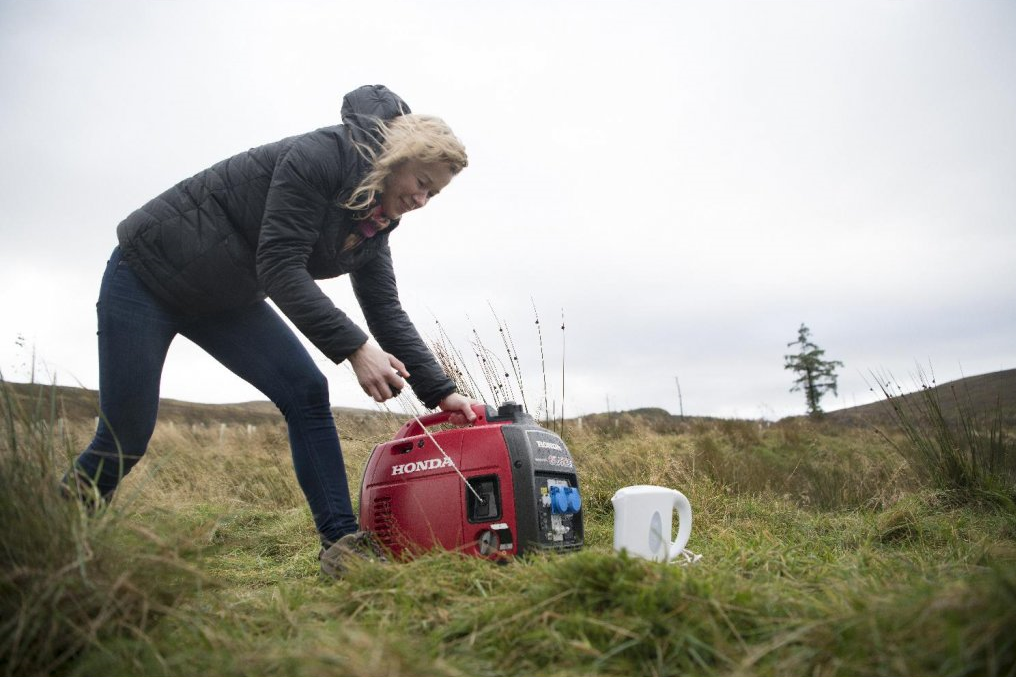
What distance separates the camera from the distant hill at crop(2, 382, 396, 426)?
1.79 m

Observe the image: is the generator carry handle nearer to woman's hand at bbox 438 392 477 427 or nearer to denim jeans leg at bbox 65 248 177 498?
woman's hand at bbox 438 392 477 427

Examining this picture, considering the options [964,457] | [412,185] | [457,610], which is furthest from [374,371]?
[964,457]

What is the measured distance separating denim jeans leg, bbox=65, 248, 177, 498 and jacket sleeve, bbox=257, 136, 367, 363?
49 centimetres

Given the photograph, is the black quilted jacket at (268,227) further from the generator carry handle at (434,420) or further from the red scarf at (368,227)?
the generator carry handle at (434,420)

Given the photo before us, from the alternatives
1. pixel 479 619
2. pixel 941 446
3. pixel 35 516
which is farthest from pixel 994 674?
pixel 941 446

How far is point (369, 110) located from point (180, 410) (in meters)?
28.0

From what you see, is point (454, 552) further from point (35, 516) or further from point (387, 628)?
point (35, 516)

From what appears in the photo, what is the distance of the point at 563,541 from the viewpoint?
2.52 m

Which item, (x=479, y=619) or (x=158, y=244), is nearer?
(x=479, y=619)

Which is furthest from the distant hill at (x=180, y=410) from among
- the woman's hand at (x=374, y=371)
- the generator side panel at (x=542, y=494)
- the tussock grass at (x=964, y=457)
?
the tussock grass at (x=964, y=457)

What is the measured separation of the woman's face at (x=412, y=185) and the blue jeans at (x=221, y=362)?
77cm

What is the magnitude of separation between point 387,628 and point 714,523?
2396 millimetres

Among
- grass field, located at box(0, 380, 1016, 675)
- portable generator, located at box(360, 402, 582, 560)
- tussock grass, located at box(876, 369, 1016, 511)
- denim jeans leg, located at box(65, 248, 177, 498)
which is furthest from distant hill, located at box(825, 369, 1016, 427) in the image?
denim jeans leg, located at box(65, 248, 177, 498)

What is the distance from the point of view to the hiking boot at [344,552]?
2465mm
